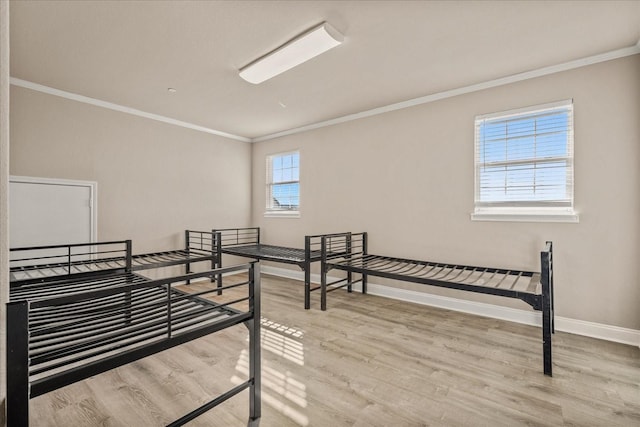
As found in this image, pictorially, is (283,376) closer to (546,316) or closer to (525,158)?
(546,316)

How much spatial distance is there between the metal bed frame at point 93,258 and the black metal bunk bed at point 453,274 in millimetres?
1811

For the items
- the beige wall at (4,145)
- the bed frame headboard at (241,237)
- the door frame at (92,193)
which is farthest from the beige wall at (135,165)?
the beige wall at (4,145)

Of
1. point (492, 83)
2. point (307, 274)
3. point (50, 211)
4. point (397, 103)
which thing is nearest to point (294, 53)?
point (397, 103)

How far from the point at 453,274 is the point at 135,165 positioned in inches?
174

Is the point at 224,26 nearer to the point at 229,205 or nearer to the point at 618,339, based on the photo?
the point at 229,205

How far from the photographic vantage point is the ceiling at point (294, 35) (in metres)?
2.20

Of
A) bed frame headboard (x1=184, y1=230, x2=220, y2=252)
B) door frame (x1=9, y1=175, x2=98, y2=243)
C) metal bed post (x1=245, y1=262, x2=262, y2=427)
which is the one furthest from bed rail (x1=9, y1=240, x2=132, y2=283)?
metal bed post (x1=245, y1=262, x2=262, y2=427)

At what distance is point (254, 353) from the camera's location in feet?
5.68

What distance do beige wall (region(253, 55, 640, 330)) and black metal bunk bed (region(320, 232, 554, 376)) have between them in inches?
7.3

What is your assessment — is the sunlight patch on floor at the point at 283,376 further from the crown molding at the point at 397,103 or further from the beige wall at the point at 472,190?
the crown molding at the point at 397,103

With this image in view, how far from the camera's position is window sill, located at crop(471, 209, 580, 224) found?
2954mm

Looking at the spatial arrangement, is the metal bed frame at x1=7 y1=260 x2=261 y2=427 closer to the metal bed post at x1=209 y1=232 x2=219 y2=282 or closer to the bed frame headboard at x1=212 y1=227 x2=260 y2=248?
the metal bed post at x1=209 y1=232 x2=219 y2=282

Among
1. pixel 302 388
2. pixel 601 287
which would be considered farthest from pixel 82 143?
pixel 601 287

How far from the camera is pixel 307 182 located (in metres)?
5.13
